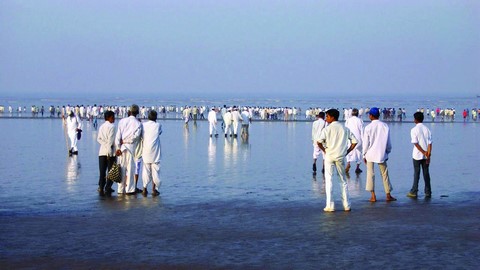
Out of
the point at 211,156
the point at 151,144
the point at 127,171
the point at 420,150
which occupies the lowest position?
the point at 211,156

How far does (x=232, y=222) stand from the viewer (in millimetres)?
11430

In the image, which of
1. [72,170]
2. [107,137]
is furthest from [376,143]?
[72,170]

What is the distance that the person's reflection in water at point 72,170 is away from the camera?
16594mm

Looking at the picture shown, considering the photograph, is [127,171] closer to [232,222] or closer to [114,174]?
[114,174]

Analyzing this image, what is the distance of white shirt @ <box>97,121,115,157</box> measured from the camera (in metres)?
14.6

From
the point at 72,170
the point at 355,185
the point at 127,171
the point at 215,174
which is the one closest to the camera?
the point at 127,171

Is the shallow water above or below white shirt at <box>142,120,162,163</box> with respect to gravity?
below

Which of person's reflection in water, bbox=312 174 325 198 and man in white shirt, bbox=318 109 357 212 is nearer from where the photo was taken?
man in white shirt, bbox=318 109 357 212

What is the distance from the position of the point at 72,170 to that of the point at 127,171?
17.8ft

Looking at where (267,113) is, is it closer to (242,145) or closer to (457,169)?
(242,145)

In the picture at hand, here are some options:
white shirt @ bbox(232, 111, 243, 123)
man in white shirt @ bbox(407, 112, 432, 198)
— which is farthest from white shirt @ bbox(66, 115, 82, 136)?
man in white shirt @ bbox(407, 112, 432, 198)

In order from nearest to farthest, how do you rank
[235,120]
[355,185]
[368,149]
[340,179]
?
1. [340,179]
2. [368,149]
3. [355,185]
4. [235,120]

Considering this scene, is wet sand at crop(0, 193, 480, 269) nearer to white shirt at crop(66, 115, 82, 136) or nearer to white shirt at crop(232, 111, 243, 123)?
white shirt at crop(66, 115, 82, 136)

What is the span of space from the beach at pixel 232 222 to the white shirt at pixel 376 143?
2.75 feet
